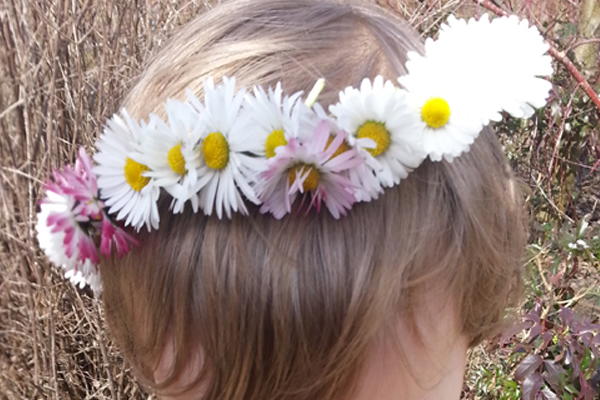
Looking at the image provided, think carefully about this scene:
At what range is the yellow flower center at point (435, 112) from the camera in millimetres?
740

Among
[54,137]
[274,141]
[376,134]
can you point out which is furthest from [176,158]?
[54,137]

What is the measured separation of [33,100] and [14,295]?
1.95ft

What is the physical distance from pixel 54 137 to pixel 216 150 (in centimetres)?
126

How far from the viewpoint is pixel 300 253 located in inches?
29.2

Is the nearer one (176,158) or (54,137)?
(176,158)

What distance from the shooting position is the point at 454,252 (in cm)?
82

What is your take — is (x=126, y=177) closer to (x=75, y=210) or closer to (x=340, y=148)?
(x=75, y=210)

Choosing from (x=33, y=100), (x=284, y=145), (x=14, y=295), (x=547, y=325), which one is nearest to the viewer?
(x=284, y=145)

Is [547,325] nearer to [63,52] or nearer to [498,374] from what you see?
[498,374]

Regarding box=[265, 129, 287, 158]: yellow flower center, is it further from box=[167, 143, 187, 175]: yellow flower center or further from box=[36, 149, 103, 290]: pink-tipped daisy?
box=[36, 149, 103, 290]: pink-tipped daisy

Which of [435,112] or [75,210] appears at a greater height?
[435,112]

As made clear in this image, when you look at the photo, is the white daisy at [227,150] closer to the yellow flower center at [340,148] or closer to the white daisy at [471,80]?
the yellow flower center at [340,148]

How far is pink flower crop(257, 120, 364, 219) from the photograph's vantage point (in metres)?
0.67

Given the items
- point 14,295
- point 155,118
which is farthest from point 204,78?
point 14,295
